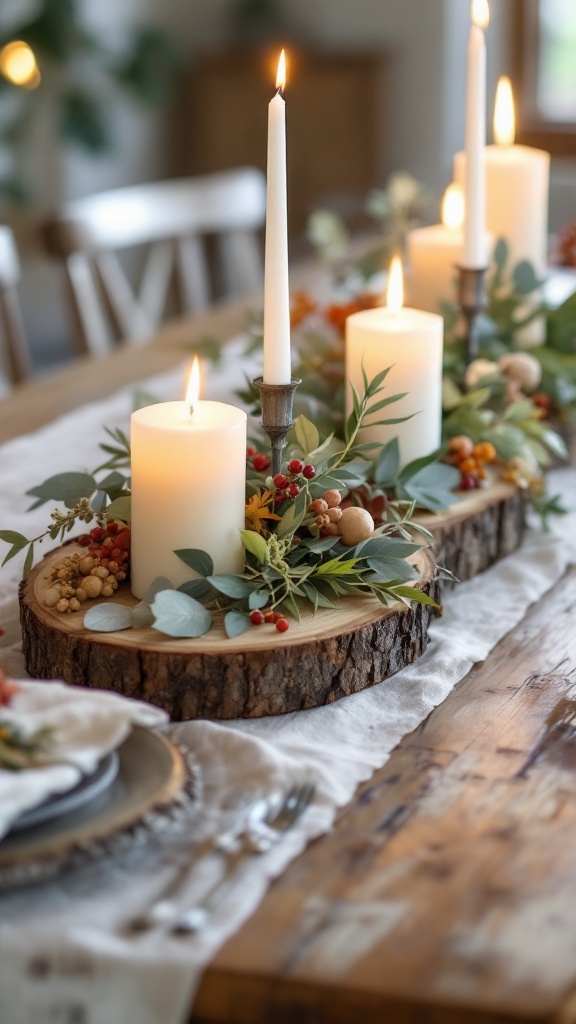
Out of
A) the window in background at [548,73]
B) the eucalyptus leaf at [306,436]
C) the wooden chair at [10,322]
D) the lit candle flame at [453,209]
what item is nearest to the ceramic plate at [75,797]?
the eucalyptus leaf at [306,436]

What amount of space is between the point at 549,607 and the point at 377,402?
235 mm

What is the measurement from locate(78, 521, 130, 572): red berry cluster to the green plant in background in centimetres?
297

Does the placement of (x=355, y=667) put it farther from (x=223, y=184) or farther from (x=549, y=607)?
(x=223, y=184)

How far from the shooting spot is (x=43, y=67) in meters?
3.82

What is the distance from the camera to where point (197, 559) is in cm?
82

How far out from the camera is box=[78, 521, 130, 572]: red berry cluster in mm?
876

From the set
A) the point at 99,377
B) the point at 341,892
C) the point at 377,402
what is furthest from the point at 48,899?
the point at 99,377

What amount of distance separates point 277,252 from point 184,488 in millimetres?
174

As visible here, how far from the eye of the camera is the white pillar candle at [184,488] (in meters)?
0.81

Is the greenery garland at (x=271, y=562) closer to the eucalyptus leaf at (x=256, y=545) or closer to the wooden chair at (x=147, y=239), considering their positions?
the eucalyptus leaf at (x=256, y=545)

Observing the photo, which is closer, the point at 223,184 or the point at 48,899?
the point at 48,899

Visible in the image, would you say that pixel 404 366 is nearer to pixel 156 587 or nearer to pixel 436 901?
pixel 156 587

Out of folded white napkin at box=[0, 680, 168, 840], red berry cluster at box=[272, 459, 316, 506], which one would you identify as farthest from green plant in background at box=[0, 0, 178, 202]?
folded white napkin at box=[0, 680, 168, 840]

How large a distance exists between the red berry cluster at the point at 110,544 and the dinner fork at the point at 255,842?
9.5 inches
